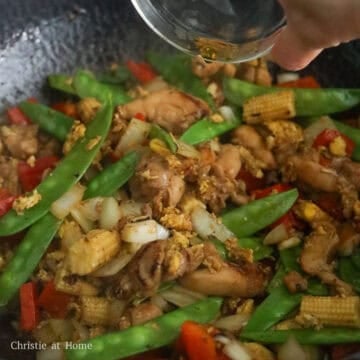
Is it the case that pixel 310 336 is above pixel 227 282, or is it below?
below

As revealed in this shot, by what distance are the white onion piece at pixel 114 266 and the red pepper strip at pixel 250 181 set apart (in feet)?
2.43

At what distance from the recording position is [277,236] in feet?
9.86

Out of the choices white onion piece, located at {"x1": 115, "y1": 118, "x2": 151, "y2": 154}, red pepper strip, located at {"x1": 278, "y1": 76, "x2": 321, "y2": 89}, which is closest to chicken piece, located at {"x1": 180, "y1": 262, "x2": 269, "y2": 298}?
white onion piece, located at {"x1": 115, "y1": 118, "x2": 151, "y2": 154}

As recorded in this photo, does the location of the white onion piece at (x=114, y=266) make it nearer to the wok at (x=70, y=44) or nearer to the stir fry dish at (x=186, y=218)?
the stir fry dish at (x=186, y=218)

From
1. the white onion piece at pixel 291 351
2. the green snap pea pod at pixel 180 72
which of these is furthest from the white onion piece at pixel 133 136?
the white onion piece at pixel 291 351

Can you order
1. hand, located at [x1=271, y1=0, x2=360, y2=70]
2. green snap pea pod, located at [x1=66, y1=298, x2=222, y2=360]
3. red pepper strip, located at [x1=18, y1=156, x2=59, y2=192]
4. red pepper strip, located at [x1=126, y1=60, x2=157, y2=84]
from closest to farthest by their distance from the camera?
hand, located at [x1=271, y1=0, x2=360, y2=70], green snap pea pod, located at [x1=66, y1=298, x2=222, y2=360], red pepper strip, located at [x1=18, y1=156, x2=59, y2=192], red pepper strip, located at [x1=126, y1=60, x2=157, y2=84]

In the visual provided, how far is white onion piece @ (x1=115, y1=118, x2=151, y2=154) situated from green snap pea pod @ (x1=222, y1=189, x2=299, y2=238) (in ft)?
1.74

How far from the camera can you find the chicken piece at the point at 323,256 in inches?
111

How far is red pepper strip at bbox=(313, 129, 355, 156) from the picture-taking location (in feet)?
10.6

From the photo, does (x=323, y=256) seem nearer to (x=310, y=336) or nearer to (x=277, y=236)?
(x=277, y=236)

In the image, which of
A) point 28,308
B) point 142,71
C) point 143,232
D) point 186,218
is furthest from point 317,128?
point 28,308

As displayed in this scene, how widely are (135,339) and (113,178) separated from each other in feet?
2.46

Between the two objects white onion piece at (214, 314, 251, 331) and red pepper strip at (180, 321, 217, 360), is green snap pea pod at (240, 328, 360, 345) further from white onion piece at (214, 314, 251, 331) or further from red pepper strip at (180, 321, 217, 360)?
red pepper strip at (180, 321, 217, 360)

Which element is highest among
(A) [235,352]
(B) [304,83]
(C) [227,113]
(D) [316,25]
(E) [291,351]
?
(D) [316,25]
